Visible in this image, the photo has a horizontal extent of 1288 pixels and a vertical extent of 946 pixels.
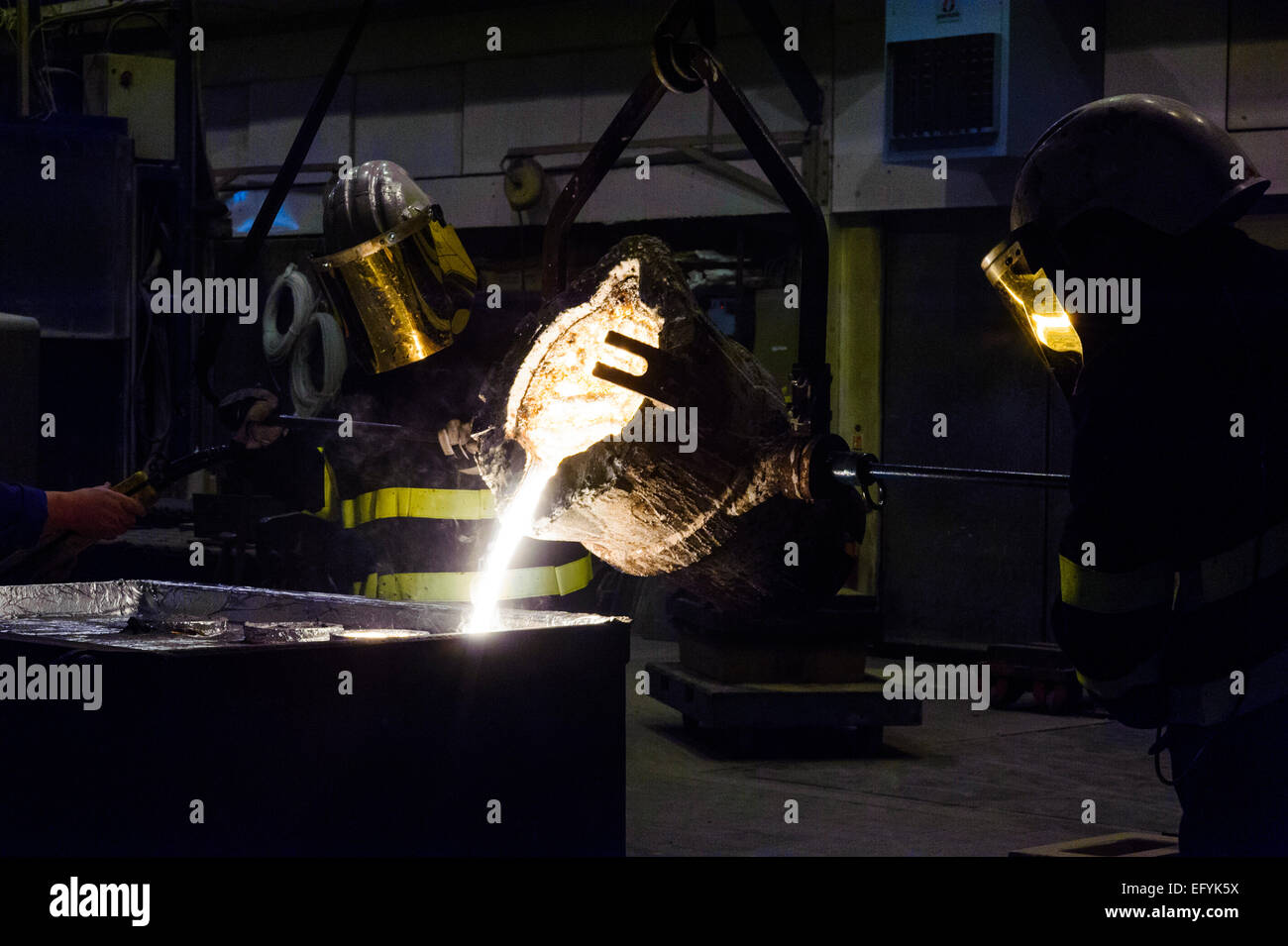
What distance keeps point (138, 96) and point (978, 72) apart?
4.29 meters

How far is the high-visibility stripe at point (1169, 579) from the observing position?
2215 mm

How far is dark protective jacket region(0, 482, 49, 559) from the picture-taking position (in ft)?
12.3

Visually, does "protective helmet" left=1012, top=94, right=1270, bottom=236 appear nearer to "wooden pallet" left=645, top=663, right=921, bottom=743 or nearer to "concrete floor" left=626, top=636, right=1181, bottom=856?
"concrete floor" left=626, top=636, right=1181, bottom=856

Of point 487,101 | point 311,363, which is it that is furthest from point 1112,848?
point 487,101

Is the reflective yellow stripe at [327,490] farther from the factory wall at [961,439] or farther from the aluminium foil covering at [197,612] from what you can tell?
the factory wall at [961,439]

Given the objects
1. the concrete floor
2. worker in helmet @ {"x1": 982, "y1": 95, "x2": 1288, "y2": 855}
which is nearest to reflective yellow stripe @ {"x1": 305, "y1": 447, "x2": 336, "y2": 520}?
the concrete floor

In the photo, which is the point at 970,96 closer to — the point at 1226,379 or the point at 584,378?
the point at 584,378

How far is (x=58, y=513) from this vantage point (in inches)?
152

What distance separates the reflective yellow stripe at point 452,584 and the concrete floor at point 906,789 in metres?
0.88

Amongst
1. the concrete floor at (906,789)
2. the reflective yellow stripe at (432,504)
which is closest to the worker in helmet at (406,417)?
the reflective yellow stripe at (432,504)

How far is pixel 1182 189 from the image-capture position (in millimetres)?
2365

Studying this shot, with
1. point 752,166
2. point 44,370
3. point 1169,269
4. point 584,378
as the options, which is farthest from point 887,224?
point 1169,269

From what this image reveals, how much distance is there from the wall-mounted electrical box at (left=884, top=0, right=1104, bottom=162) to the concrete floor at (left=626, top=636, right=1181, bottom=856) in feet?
10.1

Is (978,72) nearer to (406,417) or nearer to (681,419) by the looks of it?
(406,417)
